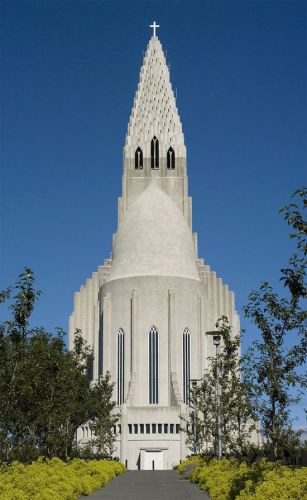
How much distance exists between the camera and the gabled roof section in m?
125

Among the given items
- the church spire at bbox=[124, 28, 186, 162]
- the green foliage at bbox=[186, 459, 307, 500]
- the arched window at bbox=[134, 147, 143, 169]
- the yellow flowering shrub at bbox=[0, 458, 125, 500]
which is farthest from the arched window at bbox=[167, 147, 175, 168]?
the green foliage at bbox=[186, 459, 307, 500]

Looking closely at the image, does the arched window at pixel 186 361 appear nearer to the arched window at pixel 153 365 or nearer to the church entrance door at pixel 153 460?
the arched window at pixel 153 365

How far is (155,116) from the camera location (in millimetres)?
125188

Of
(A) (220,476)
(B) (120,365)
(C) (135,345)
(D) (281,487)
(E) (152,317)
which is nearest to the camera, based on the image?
(D) (281,487)

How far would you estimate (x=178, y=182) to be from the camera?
123875 mm

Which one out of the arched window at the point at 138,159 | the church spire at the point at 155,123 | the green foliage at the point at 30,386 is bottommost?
the green foliage at the point at 30,386

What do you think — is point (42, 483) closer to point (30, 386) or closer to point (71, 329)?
point (30, 386)

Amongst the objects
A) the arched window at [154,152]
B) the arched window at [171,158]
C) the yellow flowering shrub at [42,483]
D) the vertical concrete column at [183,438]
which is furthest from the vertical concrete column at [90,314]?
the yellow flowering shrub at [42,483]

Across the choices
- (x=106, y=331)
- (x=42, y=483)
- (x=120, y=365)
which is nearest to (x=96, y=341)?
(x=106, y=331)

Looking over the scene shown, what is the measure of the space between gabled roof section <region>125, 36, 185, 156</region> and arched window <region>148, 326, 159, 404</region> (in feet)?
111

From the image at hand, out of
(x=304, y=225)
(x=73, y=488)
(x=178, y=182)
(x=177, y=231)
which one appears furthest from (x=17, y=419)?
(x=178, y=182)

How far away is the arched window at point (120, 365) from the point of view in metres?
104

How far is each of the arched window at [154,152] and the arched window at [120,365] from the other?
31.2 meters

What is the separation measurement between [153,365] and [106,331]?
26.0ft
